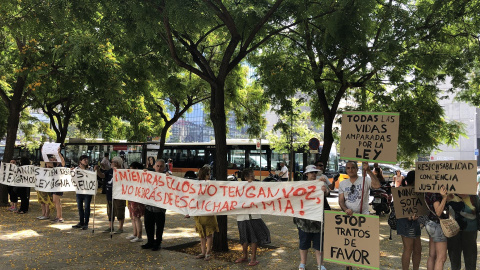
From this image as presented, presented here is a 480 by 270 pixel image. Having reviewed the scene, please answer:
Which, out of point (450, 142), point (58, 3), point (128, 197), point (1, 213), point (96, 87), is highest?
point (58, 3)

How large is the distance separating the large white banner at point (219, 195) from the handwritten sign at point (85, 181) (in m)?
1.16

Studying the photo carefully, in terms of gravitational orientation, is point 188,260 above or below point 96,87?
below

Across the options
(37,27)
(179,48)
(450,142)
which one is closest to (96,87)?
(37,27)

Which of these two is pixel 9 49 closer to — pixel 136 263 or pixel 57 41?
pixel 57 41

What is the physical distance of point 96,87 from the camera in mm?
12922

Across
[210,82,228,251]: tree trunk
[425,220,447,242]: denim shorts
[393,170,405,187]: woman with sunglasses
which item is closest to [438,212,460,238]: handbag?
[425,220,447,242]: denim shorts

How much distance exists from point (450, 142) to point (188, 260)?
41.8 feet

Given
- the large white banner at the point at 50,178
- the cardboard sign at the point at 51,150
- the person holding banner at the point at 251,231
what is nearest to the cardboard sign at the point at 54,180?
the large white banner at the point at 50,178

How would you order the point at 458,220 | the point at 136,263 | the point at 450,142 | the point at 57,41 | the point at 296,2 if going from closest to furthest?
1. the point at 458,220
2. the point at 136,263
3. the point at 296,2
4. the point at 57,41
5. the point at 450,142

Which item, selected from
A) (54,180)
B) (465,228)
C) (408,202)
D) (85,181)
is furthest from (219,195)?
(54,180)

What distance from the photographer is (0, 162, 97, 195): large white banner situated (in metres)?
9.88

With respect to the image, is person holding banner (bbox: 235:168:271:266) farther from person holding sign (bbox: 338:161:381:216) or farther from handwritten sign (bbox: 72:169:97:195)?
handwritten sign (bbox: 72:169:97:195)

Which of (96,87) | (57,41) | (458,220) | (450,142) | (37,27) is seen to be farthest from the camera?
(450,142)

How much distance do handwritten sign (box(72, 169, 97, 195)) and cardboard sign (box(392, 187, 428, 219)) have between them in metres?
6.90
